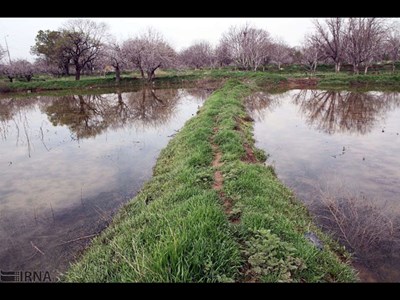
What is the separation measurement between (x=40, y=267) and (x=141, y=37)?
1898 inches

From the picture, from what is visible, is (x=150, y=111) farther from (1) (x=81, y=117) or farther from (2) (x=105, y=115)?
(1) (x=81, y=117)

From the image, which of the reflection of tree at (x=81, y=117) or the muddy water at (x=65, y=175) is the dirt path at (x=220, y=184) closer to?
the muddy water at (x=65, y=175)

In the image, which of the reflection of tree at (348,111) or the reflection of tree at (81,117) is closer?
the reflection of tree at (348,111)

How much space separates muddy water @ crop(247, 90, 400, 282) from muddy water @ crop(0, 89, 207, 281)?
461 centimetres

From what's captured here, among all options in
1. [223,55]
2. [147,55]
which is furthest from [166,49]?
[223,55]

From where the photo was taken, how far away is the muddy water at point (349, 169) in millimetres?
5227

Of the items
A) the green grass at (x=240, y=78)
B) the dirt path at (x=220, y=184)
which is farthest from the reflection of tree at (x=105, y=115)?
the green grass at (x=240, y=78)

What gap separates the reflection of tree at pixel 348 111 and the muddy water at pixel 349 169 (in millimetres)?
46

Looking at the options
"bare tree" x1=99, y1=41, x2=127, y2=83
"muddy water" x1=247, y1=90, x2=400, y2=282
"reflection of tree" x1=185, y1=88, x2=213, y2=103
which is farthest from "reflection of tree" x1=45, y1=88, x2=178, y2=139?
"bare tree" x1=99, y1=41, x2=127, y2=83

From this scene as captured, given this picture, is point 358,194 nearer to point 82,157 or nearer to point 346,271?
point 346,271

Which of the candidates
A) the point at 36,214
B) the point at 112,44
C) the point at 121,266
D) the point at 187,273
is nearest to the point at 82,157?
the point at 36,214

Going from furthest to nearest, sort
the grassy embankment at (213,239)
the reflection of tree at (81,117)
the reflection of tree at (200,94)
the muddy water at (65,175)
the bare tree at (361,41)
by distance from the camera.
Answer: the bare tree at (361,41) < the reflection of tree at (200,94) < the reflection of tree at (81,117) < the muddy water at (65,175) < the grassy embankment at (213,239)

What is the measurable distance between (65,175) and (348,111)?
16.5 m

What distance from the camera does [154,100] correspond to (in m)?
25.8
